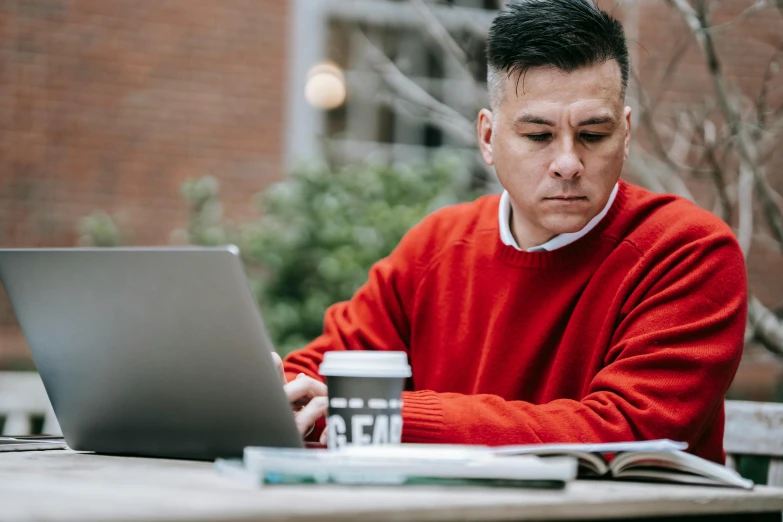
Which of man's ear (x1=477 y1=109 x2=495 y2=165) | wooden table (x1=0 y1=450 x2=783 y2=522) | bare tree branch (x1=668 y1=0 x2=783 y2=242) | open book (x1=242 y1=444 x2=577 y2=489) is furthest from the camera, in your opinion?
bare tree branch (x1=668 y1=0 x2=783 y2=242)

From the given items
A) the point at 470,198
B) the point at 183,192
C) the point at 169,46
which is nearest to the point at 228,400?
the point at 470,198

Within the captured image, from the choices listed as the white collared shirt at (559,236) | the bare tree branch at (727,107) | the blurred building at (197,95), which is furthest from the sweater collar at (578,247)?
the blurred building at (197,95)

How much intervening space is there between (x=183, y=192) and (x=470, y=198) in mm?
1627

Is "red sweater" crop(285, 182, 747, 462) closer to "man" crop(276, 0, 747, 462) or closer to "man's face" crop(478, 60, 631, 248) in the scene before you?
"man" crop(276, 0, 747, 462)

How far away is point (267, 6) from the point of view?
5.96 metres

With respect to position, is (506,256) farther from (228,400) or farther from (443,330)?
(228,400)

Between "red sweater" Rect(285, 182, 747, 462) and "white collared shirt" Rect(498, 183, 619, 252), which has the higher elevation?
"white collared shirt" Rect(498, 183, 619, 252)

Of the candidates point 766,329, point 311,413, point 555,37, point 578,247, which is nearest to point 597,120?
point 555,37

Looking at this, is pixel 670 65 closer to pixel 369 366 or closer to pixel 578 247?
pixel 578 247

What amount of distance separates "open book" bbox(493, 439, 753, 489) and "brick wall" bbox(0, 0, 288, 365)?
15.4 ft

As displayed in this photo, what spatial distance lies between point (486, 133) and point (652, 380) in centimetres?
79

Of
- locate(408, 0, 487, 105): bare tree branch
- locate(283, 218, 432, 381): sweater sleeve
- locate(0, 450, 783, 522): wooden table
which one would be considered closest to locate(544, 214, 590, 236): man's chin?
locate(283, 218, 432, 381): sweater sleeve

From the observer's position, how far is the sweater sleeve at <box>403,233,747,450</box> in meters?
1.53

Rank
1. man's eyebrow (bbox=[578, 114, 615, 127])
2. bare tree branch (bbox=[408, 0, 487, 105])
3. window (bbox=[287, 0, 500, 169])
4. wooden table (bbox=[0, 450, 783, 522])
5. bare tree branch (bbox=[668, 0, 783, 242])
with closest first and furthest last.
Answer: wooden table (bbox=[0, 450, 783, 522])
man's eyebrow (bbox=[578, 114, 615, 127])
bare tree branch (bbox=[668, 0, 783, 242])
bare tree branch (bbox=[408, 0, 487, 105])
window (bbox=[287, 0, 500, 169])
